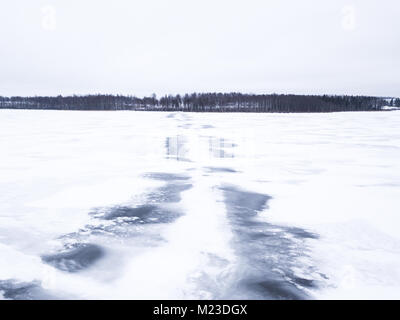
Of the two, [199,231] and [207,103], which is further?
[207,103]

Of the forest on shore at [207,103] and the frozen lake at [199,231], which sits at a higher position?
the forest on shore at [207,103]

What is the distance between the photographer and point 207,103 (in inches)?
3649

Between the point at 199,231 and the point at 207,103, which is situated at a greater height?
the point at 207,103

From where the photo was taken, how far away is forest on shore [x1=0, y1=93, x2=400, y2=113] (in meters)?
86.4

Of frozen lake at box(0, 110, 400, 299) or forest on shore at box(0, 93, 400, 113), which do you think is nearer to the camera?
frozen lake at box(0, 110, 400, 299)

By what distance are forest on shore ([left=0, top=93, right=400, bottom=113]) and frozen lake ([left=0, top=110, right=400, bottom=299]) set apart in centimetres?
7781

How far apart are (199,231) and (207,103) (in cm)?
8986

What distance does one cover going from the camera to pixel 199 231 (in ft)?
14.3

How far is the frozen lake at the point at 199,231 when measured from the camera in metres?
3.10

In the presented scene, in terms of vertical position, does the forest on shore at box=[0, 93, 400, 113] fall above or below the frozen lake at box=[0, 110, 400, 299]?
above

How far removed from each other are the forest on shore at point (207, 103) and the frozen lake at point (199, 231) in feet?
255

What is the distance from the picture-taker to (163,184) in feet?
22.2

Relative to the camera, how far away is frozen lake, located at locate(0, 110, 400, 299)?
310 centimetres
